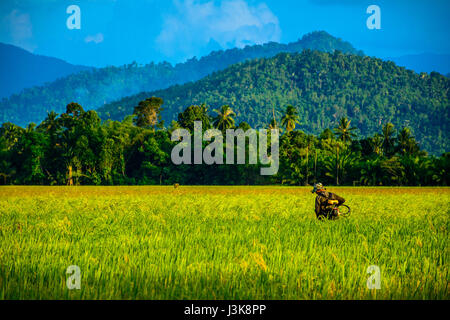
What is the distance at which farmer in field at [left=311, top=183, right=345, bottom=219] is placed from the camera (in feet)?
40.6

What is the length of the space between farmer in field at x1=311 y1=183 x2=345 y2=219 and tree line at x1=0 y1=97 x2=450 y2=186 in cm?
5978

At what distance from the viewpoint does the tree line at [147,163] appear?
238 ft

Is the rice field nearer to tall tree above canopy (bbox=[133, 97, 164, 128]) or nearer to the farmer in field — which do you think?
the farmer in field

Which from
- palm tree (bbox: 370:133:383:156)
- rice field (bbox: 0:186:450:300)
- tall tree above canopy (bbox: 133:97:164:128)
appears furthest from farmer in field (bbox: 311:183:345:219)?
tall tree above canopy (bbox: 133:97:164:128)

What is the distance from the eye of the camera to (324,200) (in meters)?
12.9

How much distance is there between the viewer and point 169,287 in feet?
18.9

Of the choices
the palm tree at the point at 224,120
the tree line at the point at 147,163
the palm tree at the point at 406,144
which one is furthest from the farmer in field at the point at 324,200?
the palm tree at the point at 406,144

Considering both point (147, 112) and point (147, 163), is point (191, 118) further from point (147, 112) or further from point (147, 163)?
point (147, 112)

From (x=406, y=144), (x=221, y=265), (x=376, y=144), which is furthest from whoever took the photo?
(x=406, y=144)

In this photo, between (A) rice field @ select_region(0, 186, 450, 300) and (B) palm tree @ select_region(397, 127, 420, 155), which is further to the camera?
(B) palm tree @ select_region(397, 127, 420, 155)

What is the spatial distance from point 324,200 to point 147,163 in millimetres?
66922

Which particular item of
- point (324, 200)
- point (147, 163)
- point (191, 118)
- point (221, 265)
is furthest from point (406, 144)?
point (221, 265)

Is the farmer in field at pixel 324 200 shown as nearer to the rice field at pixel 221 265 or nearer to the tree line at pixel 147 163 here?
the rice field at pixel 221 265

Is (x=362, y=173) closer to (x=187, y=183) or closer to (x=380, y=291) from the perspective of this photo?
(x=187, y=183)
